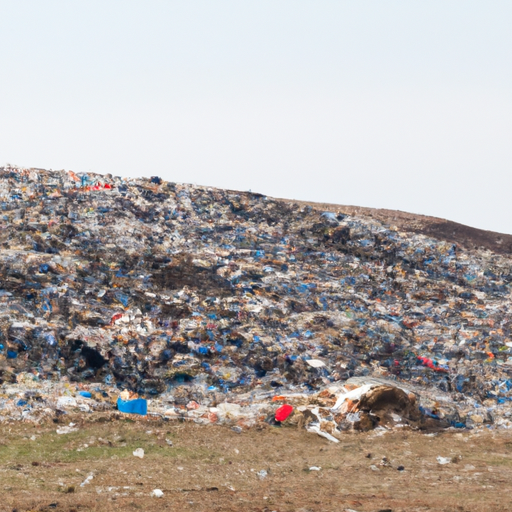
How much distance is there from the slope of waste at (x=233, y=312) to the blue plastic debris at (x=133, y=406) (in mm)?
291

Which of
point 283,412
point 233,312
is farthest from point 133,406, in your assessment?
point 233,312

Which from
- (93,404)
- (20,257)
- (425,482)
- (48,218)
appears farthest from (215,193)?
(425,482)

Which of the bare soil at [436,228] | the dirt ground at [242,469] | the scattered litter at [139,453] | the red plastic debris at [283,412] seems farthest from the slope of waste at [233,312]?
the bare soil at [436,228]

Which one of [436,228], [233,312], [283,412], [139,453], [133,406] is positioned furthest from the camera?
[436,228]

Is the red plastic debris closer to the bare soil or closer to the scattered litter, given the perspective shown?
the scattered litter

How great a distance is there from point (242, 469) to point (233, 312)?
5.93 meters

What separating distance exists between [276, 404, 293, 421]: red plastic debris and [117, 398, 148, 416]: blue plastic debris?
215 cm

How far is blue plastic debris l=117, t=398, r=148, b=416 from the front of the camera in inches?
399

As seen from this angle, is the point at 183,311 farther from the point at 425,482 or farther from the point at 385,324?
the point at 425,482

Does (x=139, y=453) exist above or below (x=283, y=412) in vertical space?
below

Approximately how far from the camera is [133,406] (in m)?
10.2

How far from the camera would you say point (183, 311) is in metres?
13.9

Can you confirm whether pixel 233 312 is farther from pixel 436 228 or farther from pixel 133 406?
pixel 436 228

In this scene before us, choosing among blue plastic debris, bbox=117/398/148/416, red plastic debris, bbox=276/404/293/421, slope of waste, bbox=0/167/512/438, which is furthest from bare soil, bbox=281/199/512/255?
blue plastic debris, bbox=117/398/148/416
